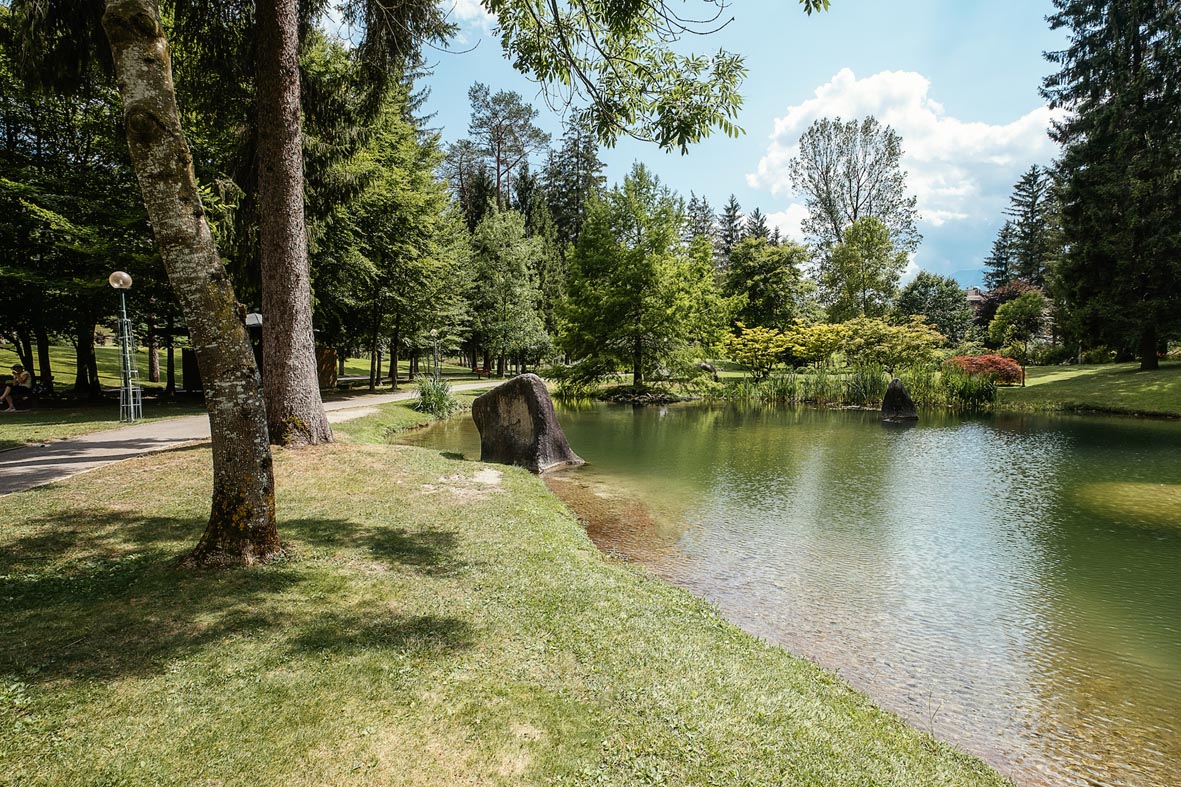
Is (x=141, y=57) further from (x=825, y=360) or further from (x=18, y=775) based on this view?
(x=825, y=360)

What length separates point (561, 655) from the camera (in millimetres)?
3840

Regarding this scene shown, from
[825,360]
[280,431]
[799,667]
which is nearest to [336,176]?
[280,431]

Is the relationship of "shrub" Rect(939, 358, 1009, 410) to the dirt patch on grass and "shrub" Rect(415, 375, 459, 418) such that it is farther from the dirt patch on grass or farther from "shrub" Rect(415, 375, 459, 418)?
the dirt patch on grass

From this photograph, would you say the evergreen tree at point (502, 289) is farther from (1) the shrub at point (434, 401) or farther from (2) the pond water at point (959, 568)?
(2) the pond water at point (959, 568)

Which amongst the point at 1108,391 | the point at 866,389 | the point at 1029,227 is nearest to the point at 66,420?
the point at 866,389

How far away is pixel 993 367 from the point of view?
88.1 feet

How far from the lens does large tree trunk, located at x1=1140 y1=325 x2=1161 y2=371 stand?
80.8ft

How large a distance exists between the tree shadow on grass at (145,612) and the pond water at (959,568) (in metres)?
3.51

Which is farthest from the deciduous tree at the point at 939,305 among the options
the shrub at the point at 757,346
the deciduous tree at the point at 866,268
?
the shrub at the point at 757,346

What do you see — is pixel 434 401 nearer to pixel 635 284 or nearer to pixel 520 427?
pixel 520 427

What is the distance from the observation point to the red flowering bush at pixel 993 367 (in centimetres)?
2661

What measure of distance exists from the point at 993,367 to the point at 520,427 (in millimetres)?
25329

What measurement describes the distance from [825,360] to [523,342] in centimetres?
1896

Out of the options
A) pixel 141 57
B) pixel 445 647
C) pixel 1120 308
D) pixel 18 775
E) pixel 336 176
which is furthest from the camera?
pixel 1120 308
